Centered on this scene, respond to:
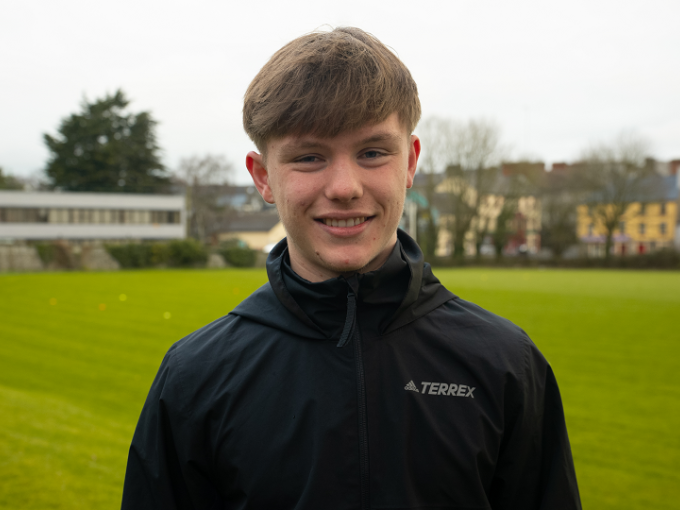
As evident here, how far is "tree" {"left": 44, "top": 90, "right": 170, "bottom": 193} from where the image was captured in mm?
62719

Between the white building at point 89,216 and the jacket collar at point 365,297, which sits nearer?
the jacket collar at point 365,297

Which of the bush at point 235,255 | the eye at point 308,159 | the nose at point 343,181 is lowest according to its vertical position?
the bush at point 235,255

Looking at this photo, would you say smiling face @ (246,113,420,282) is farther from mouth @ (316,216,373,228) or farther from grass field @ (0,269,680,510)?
grass field @ (0,269,680,510)

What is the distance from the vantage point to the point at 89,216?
60.9 m

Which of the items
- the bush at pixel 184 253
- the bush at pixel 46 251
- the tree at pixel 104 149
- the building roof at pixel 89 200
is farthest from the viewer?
the tree at pixel 104 149

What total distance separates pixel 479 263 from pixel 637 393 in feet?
152

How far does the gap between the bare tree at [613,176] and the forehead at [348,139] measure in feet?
189

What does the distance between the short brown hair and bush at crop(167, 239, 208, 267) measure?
5151 centimetres

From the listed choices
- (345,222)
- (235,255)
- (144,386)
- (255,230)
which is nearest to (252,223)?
(255,230)

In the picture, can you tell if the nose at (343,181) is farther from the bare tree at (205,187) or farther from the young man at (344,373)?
the bare tree at (205,187)

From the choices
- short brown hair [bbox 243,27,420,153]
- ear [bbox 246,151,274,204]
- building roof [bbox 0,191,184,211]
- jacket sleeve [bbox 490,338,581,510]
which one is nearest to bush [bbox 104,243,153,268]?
building roof [bbox 0,191,184,211]

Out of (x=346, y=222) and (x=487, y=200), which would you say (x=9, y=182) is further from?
A: (x=346, y=222)

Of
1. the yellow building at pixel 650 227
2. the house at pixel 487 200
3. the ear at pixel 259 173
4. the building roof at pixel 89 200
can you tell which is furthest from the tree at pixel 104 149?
the ear at pixel 259 173

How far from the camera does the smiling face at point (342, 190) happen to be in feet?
5.67
